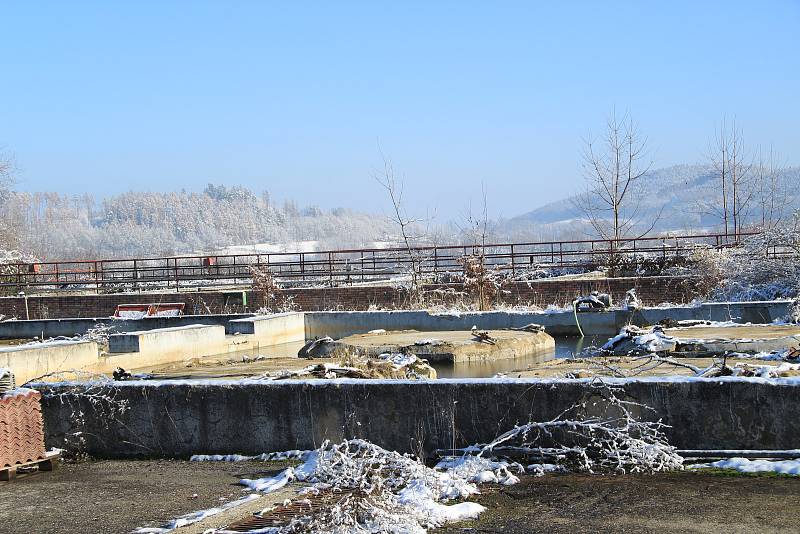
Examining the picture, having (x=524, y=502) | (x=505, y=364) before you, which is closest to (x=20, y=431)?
(x=524, y=502)

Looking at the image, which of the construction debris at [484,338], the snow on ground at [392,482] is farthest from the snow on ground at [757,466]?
the construction debris at [484,338]

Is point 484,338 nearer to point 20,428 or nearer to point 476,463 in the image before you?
point 476,463

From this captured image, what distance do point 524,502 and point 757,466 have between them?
2125 mm

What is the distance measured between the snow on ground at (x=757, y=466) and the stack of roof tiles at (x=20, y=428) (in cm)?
611

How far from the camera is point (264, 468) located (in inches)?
367

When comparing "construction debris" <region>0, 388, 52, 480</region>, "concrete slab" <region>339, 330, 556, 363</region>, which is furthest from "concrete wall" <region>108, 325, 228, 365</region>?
"construction debris" <region>0, 388, 52, 480</region>

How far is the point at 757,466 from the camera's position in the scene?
8281mm

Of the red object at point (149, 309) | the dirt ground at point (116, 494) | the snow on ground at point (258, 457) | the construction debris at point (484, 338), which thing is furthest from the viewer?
the red object at point (149, 309)

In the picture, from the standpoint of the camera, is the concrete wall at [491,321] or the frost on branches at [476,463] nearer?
the frost on branches at [476,463]

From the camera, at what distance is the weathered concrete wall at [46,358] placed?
14.5 meters

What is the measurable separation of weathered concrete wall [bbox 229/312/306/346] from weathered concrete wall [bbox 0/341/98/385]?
4444 millimetres

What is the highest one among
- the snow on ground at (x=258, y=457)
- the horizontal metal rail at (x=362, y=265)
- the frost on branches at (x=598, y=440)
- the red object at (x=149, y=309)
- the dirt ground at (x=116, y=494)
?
the horizontal metal rail at (x=362, y=265)

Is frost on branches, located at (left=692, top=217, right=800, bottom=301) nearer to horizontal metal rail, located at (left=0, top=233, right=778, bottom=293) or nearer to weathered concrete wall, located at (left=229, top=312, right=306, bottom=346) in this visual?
horizontal metal rail, located at (left=0, top=233, right=778, bottom=293)

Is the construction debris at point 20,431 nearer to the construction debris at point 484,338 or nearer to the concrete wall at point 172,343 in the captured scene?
the concrete wall at point 172,343
